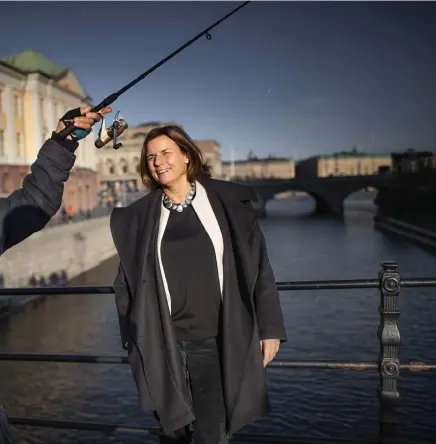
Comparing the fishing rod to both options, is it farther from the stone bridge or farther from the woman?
the stone bridge

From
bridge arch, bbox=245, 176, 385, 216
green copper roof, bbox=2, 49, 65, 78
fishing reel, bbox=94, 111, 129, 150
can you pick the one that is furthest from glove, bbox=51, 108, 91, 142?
bridge arch, bbox=245, 176, 385, 216

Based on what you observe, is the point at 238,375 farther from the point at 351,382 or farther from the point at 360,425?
the point at 351,382

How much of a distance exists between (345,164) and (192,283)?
112m

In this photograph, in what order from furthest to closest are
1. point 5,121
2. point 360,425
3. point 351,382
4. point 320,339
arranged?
point 5,121
point 320,339
point 351,382
point 360,425

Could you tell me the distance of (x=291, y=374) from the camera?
1091cm

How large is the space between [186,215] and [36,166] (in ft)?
2.11

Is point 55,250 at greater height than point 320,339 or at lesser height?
greater

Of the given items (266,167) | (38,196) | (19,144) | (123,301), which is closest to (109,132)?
(38,196)

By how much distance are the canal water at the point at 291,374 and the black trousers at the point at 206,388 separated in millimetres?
1888

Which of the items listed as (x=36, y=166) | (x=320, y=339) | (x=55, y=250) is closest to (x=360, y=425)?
(x=320, y=339)

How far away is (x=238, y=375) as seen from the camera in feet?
6.82

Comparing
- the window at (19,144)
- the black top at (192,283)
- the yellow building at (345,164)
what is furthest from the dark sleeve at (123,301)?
the yellow building at (345,164)

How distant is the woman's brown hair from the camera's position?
85.3 inches

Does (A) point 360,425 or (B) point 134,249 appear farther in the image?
(A) point 360,425
